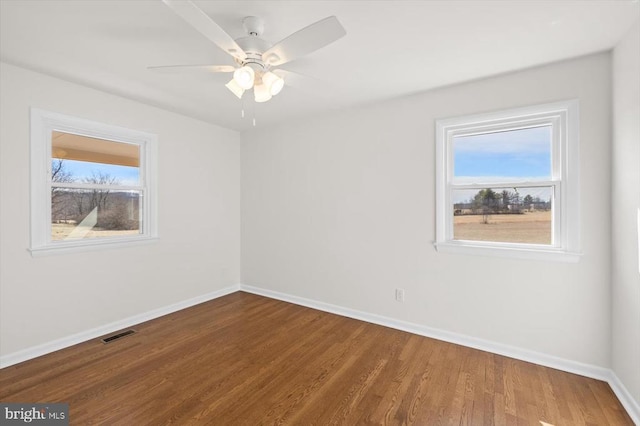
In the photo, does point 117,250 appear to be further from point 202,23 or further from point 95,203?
point 202,23

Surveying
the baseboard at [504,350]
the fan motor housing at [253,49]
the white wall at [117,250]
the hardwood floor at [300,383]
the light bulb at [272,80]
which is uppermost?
the fan motor housing at [253,49]

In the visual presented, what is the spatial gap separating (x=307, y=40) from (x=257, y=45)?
469mm

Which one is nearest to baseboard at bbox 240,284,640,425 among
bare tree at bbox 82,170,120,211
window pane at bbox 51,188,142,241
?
window pane at bbox 51,188,142,241

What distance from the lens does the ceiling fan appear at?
51.6 inches

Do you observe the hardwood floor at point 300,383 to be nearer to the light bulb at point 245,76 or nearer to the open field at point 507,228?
the open field at point 507,228

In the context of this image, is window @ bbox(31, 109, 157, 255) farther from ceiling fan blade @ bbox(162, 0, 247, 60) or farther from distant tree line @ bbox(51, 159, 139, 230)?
ceiling fan blade @ bbox(162, 0, 247, 60)

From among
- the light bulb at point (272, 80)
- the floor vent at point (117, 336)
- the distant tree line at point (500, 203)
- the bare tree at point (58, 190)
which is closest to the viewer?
the light bulb at point (272, 80)

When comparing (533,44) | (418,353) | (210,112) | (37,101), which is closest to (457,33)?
(533,44)

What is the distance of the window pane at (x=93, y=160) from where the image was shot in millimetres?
2709

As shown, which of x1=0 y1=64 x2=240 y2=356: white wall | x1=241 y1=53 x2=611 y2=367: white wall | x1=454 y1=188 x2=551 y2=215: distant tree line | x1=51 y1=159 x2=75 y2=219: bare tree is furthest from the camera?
x1=51 y1=159 x2=75 y2=219: bare tree

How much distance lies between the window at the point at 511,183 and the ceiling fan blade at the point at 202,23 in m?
2.07

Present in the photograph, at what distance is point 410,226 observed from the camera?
2988 millimetres

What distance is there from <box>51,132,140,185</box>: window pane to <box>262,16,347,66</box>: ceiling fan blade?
2388mm

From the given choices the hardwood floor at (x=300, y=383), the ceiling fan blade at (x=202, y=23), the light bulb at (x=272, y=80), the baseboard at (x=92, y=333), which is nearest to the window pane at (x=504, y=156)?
the hardwood floor at (x=300, y=383)
